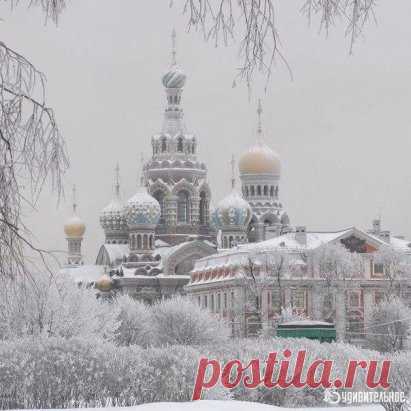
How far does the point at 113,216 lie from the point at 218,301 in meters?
23.9

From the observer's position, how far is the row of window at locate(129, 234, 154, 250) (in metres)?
101

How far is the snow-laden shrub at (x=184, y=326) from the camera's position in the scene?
60.6 meters

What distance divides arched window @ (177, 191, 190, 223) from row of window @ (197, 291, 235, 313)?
14.0 metres

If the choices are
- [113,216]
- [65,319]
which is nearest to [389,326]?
[65,319]

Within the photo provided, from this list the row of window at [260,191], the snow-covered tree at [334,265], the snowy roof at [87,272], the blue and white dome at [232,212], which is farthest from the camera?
the row of window at [260,191]

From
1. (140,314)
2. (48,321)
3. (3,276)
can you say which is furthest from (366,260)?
(3,276)

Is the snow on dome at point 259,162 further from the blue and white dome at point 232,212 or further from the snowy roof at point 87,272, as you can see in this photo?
the snowy roof at point 87,272

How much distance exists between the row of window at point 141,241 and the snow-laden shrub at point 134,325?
3031 centimetres

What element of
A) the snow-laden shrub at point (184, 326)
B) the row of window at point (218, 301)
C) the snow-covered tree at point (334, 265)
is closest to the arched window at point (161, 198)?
the row of window at point (218, 301)

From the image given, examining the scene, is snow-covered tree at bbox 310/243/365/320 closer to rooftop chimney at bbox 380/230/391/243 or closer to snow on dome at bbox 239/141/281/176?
rooftop chimney at bbox 380/230/391/243

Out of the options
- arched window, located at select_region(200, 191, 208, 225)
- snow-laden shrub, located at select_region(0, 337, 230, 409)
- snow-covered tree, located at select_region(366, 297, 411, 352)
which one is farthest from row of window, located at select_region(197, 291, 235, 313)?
snow-laden shrub, located at select_region(0, 337, 230, 409)

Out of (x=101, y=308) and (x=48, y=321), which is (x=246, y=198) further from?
(x=48, y=321)

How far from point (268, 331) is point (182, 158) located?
1255 inches

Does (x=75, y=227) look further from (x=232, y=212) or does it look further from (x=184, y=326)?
(x=184, y=326)
